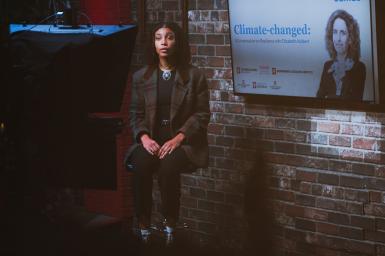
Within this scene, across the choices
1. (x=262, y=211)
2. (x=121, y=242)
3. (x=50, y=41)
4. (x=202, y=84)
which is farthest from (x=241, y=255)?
(x=50, y=41)

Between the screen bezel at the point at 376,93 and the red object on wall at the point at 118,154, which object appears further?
the red object on wall at the point at 118,154

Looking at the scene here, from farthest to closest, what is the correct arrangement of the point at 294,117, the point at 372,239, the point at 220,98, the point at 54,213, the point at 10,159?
1. the point at 54,213
2. the point at 220,98
3. the point at 294,117
4. the point at 372,239
5. the point at 10,159

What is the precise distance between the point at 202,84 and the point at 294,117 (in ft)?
2.46

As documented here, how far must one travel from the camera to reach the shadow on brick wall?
21.4 feet

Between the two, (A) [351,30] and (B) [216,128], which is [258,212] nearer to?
(B) [216,128]

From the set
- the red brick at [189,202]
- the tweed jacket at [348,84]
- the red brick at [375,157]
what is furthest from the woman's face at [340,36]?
the red brick at [189,202]

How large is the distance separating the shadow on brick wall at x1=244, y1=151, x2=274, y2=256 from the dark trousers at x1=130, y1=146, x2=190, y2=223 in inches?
32.0

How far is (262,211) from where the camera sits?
656 cm

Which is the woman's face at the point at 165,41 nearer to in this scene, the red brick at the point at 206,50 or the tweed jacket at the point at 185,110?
the tweed jacket at the point at 185,110

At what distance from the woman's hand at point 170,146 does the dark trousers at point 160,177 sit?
0.03 metres

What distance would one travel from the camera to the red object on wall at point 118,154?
7.38m

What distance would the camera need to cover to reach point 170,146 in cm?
598

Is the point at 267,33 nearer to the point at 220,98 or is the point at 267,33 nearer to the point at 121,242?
the point at 220,98

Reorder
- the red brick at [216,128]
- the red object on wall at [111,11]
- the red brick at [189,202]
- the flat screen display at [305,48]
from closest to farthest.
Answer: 1. the flat screen display at [305,48]
2. the red brick at [216,128]
3. the red brick at [189,202]
4. the red object on wall at [111,11]
